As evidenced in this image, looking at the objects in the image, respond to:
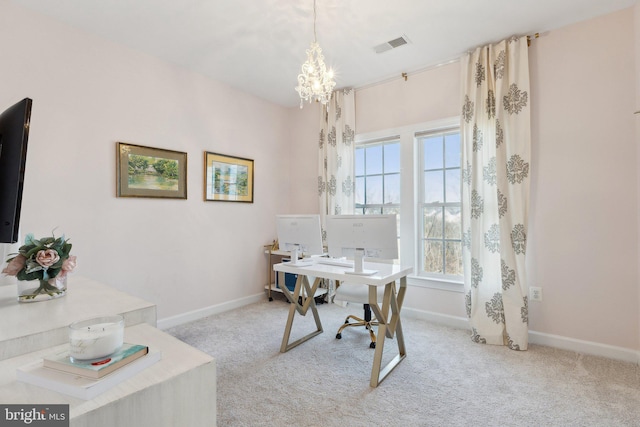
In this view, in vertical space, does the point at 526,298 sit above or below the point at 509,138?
below

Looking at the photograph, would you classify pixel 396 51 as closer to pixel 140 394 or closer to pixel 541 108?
pixel 541 108

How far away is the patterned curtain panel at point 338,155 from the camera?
12.9ft

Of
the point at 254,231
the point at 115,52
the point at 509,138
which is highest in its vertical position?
the point at 115,52

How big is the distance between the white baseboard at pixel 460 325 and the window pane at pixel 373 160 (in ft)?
5.56

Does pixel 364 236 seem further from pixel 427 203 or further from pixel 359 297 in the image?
pixel 427 203

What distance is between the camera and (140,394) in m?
0.81

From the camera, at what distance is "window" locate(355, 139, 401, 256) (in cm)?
375

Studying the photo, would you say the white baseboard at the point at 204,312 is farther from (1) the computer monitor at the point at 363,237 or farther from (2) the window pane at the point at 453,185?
(2) the window pane at the point at 453,185

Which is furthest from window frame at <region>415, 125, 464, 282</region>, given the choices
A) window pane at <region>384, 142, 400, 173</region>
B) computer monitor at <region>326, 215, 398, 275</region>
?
computer monitor at <region>326, 215, 398, 275</region>

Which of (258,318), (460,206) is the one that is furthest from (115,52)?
(460,206)

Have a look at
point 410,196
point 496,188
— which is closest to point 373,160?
point 410,196

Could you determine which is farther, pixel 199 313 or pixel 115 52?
pixel 199 313

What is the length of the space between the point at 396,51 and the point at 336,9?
2.94 ft

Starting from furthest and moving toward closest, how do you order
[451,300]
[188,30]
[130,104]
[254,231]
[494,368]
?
[254,231] → [451,300] → [130,104] → [188,30] → [494,368]
